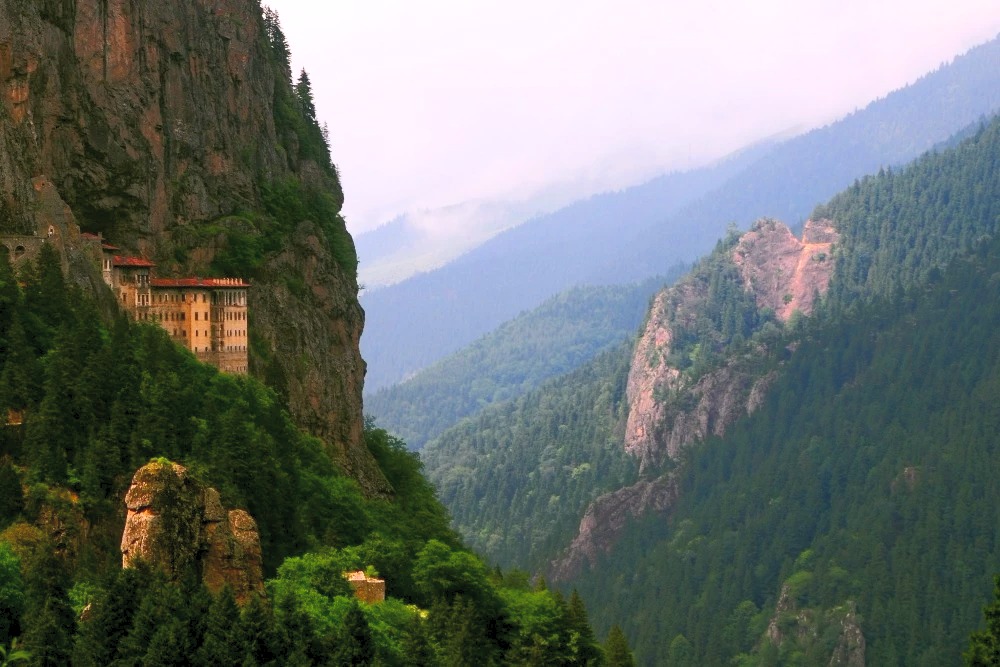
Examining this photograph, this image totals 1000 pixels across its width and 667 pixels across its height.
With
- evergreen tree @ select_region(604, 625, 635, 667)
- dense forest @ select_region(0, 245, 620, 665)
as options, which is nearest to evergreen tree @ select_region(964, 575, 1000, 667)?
evergreen tree @ select_region(604, 625, 635, 667)

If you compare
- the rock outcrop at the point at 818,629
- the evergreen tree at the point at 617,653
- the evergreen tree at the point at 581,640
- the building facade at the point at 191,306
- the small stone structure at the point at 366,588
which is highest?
the building facade at the point at 191,306

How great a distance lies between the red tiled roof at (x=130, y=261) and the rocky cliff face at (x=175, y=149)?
1610 mm

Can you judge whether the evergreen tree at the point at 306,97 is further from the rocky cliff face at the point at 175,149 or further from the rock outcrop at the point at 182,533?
the rock outcrop at the point at 182,533

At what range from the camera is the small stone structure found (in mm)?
74000

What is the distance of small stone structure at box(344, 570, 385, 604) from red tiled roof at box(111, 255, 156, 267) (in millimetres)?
21918

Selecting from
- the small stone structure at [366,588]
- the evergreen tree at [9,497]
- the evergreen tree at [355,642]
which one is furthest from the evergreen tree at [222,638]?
the small stone structure at [366,588]

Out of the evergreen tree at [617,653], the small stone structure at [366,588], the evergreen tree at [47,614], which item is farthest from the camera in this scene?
the evergreen tree at [617,653]

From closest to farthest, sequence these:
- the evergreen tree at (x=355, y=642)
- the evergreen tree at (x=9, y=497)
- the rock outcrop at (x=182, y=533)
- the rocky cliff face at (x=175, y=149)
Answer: the evergreen tree at (x=355, y=642)
the rock outcrop at (x=182, y=533)
the evergreen tree at (x=9, y=497)
the rocky cliff face at (x=175, y=149)

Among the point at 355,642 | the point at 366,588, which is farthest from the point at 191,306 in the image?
the point at 355,642

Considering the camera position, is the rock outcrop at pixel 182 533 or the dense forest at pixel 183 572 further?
the rock outcrop at pixel 182 533

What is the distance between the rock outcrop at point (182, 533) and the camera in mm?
63781

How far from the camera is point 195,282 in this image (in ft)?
301

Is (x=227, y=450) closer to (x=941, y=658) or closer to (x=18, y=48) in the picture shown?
(x=18, y=48)

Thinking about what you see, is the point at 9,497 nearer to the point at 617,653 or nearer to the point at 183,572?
the point at 183,572
